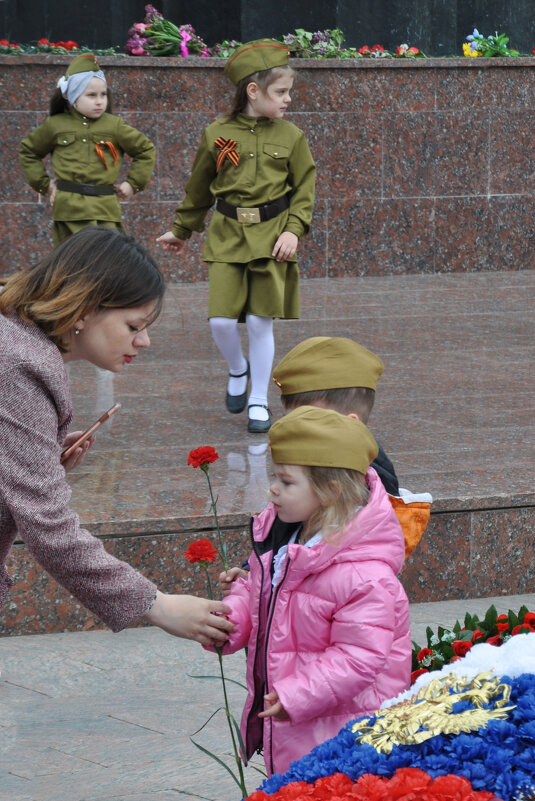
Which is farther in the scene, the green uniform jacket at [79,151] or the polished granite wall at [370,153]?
the polished granite wall at [370,153]

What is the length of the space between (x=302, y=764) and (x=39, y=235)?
9.50 m

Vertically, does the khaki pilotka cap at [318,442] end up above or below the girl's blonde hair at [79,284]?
below

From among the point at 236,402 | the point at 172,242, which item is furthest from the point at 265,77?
the point at 236,402

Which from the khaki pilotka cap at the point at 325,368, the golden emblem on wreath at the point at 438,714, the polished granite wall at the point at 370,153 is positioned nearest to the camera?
the golden emblem on wreath at the point at 438,714

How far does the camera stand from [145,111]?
11211 millimetres

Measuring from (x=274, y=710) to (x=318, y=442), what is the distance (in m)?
0.55

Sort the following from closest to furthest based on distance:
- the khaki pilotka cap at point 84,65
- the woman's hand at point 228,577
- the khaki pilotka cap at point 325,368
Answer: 1. the woman's hand at point 228,577
2. the khaki pilotka cap at point 325,368
3. the khaki pilotka cap at point 84,65

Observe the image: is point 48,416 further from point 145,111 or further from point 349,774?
point 145,111

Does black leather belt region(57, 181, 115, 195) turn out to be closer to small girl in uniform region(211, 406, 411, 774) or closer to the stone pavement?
the stone pavement

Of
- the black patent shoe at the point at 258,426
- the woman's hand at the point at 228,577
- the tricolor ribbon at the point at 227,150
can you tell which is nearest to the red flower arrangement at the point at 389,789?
the woman's hand at the point at 228,577

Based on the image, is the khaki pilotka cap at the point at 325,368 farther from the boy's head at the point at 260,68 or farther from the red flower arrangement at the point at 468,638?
the boy's head at the point at 260,68

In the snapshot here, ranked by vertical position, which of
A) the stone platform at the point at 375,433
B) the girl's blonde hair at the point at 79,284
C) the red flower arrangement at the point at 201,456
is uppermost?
the girl's blonde hair at the point at 79,284

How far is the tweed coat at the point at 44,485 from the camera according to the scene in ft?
7.93

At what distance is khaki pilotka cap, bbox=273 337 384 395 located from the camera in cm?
318
